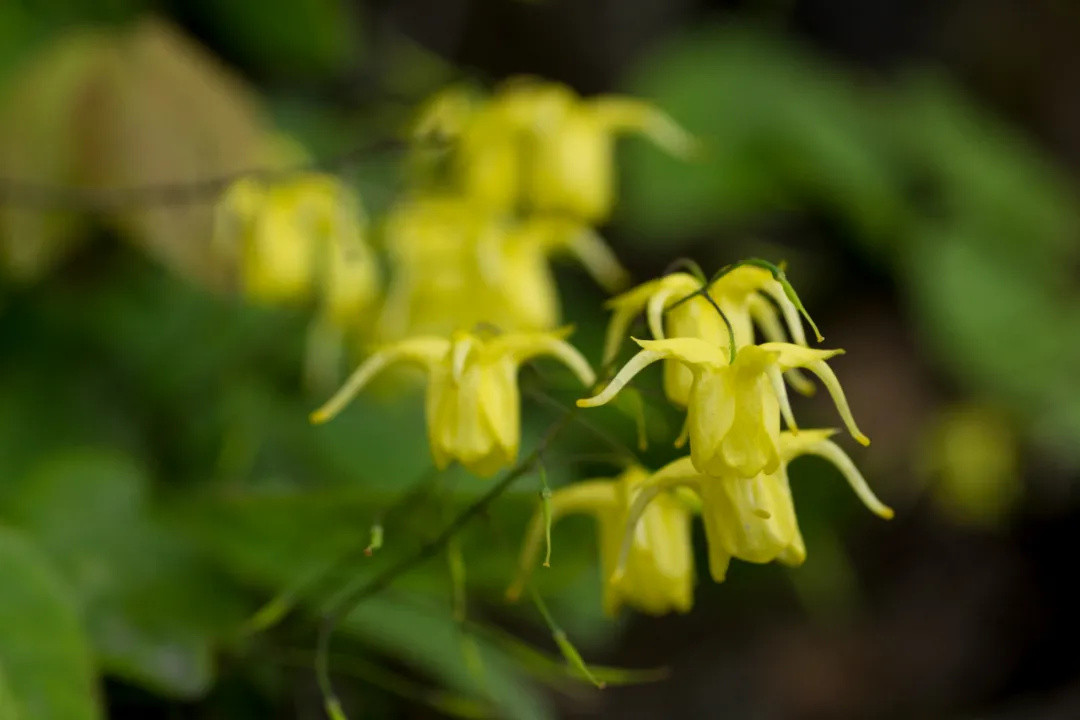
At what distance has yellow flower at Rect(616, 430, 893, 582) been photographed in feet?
1.75

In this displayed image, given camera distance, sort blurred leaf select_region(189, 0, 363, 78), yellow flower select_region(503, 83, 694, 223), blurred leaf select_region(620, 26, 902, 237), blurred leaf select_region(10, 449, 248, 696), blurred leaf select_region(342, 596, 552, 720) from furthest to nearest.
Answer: blurred leaf select_region(620, 26, 902, 237)
blurred leaf select_region(189, 0, 363, 78)
yellow flower select_region(503, 83, 694, 223)
blurred leaf select_region(342, 596, 552, 720)
blurred leaf select_region(10, 449, 248, 696)

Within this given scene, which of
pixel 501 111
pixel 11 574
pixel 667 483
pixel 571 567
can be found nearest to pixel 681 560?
pixel 667 483

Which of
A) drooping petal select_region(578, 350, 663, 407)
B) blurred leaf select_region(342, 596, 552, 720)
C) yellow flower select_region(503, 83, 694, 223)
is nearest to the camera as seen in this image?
drooping petal select_region(578, 350, 663, 407)

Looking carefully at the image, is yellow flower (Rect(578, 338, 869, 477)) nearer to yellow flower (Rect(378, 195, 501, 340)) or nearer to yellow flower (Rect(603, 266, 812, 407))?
yellow flower (Rect(603, 266, 812, 407))

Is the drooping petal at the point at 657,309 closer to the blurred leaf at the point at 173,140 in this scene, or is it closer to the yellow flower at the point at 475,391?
the yellow flower at the point at 475,391

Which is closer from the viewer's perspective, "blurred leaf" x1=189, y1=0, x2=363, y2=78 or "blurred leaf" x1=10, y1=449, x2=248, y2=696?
"blurred leaf" x1=10, y1=449, x2=248, y2=696

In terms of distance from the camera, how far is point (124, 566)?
0.87 m

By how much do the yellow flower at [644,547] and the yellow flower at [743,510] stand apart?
2.1 inches

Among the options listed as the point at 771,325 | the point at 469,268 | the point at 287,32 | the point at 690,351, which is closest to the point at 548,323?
the point at 469,268

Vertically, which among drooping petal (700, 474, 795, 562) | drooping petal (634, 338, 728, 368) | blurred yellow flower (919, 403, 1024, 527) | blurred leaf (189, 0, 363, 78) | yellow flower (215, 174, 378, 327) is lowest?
blurred yellow flower (919, 403, 1024, 527)

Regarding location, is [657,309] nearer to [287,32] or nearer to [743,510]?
[743,510]

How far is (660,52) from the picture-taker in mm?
2166

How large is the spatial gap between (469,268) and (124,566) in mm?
385

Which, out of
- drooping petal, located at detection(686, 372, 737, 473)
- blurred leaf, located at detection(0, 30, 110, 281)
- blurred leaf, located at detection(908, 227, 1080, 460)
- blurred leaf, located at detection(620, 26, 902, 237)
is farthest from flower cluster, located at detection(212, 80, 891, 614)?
blurred leaf, located at detection(908, 227, 1080, 460)
